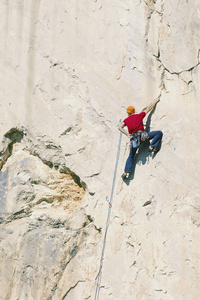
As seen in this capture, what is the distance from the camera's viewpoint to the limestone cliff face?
19.6 feet

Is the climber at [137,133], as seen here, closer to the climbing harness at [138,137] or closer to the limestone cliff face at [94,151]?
the climbing harness at [138,137]

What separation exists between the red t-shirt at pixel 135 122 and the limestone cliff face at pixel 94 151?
320 millimetres

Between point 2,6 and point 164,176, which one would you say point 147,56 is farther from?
point 2,6

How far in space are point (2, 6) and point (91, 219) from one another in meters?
3.78

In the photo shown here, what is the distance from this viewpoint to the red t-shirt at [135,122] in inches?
235

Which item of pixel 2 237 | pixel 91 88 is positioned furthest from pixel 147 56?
pixel 2 237

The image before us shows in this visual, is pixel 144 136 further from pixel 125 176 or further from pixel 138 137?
pixel 125 176

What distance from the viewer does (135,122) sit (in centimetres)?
598

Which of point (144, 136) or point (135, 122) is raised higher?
point (135, 122)

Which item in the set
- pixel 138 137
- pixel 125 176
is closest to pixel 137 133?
pixel 138 137

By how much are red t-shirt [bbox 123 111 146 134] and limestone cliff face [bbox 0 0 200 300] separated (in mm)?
320

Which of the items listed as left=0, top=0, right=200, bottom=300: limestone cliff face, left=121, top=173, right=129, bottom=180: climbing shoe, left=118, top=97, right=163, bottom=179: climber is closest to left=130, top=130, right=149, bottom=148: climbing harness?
left=118, top=97, right=163, bottom=179: climber

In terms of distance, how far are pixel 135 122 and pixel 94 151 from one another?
92 centimetres

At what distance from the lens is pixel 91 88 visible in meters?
6.68
